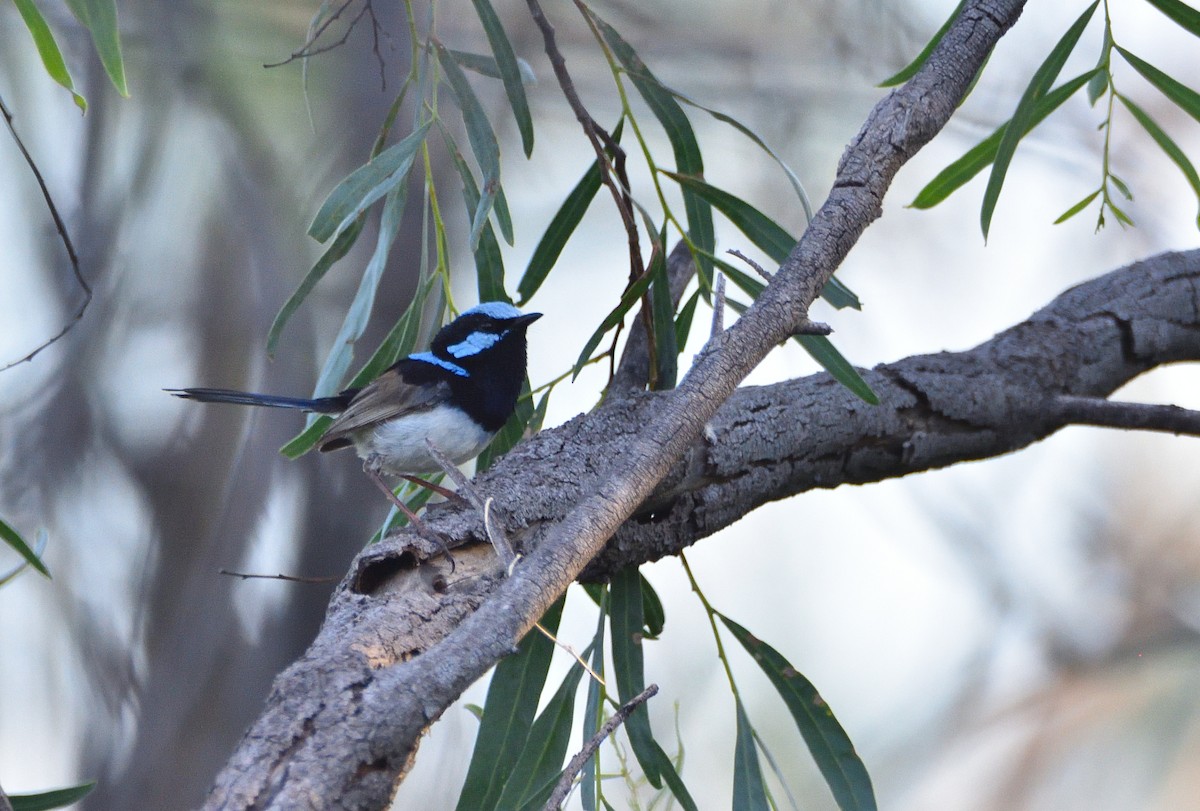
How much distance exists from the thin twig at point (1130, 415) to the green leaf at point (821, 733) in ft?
2.62

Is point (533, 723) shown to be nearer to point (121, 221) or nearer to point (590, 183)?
point (590, 183)

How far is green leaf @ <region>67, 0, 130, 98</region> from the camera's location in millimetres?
1273

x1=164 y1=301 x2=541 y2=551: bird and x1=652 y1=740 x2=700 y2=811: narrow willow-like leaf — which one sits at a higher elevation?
x1=164 y1=301 x2=541 y2=551: bird

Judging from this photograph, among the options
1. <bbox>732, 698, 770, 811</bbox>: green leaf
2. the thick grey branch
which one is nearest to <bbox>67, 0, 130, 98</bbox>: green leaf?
the thick grey branch

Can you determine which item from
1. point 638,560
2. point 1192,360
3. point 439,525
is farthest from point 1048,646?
point 439,525

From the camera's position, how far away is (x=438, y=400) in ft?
6.79

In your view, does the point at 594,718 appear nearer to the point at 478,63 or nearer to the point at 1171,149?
the point at 478,63

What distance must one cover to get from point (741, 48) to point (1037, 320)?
2.75 meters

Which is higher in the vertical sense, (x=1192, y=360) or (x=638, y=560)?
(x=1192, y=360)

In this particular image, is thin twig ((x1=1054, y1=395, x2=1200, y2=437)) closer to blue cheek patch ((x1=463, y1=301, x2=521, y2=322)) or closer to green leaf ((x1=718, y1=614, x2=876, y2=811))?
green leaf ((x1=718, y1=614, x2=876, y2=811))

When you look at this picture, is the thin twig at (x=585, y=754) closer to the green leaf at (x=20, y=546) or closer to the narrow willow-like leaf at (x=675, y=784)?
the narrow willow-like leaf at (x=675, y=784)

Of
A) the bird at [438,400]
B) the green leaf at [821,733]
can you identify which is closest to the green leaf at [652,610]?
the green leaf at [821,733]

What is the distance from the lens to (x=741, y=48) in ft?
15.0

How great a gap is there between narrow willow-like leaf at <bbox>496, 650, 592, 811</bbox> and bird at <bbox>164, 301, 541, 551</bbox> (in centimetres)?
53
